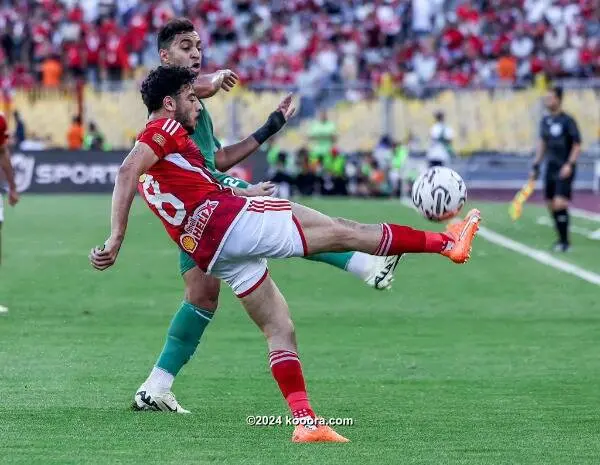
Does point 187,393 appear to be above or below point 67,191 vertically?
above

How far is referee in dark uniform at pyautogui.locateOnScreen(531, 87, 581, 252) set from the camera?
20703 millimetres

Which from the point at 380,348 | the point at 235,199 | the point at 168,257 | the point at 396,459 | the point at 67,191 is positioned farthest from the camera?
the point at 67,191

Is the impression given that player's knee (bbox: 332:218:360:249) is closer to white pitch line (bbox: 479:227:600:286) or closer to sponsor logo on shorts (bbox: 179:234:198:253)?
sponsor logo on shorts (bbox: 179:234:198:253)

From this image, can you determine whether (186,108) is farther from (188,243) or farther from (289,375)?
(289,375)

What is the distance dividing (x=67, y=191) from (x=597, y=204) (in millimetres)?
12019

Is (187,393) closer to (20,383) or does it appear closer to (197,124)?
(20,383)

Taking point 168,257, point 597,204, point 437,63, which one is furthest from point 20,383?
point 437,63

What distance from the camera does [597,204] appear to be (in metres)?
32.9

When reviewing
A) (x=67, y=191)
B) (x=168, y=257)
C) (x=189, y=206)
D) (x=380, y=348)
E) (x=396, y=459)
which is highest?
(x=189, y=206)

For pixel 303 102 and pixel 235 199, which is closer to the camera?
pixel 235 199

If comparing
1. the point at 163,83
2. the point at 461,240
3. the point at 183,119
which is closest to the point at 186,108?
the point at 183,119

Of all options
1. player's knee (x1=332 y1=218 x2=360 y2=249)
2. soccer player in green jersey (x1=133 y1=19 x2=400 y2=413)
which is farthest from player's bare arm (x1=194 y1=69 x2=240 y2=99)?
player's knee (x1=332 y1=218 x2=360 y2=249)

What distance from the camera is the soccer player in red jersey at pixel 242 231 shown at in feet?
24.1

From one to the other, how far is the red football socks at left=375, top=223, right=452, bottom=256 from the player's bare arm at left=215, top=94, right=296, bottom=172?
1498mm
